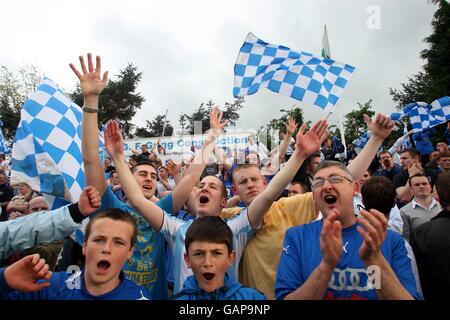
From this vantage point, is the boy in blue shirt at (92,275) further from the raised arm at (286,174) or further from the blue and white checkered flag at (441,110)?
the blue and white checkered flag at (441,110)

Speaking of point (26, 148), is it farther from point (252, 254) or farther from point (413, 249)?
point (413, 249)

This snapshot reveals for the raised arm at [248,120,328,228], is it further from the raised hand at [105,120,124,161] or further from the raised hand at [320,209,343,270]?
the raised hand at [105,120,124,161]

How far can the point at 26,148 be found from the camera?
379 cm

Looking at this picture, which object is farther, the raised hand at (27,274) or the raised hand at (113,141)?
the raised hand at (113,141)

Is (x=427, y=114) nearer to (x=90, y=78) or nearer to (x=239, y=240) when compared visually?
(x=239, y=240)

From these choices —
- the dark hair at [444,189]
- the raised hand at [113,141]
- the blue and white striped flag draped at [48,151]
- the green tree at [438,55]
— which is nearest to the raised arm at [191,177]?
Result: the raised hand at [113,141]

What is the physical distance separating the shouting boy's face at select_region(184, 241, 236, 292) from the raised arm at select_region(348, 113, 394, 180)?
1.43 metres

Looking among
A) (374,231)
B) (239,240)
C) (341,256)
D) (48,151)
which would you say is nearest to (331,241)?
(374,231)

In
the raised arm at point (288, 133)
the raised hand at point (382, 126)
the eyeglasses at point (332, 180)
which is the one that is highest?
the raised arm at point (288, 133)

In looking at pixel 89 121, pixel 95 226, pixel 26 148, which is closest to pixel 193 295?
pixel 95 226

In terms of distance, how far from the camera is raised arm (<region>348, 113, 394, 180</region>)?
2.99 m

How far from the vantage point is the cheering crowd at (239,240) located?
1.83 metres

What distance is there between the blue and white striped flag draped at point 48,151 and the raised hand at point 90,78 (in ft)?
3.70
